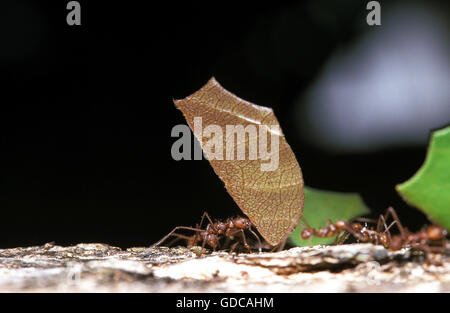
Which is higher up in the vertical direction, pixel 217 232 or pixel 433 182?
pixel 433 182

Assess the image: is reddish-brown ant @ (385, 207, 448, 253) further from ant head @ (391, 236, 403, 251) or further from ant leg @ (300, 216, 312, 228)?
ant leg @ (300, 216, 312, 228)

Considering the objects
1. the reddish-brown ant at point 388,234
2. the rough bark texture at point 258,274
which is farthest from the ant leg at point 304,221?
the rough bark texture at point 258,274

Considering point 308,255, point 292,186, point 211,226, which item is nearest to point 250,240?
point 211,226

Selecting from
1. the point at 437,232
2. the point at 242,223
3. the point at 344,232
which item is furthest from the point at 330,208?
the point at 437,232

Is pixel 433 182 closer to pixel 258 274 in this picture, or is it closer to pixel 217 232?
pixel 258 274

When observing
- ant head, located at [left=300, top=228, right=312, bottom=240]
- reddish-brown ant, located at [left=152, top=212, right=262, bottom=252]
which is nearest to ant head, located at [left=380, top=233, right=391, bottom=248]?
ant head, located at [left=300, top=228, right=312, bottom=240]
